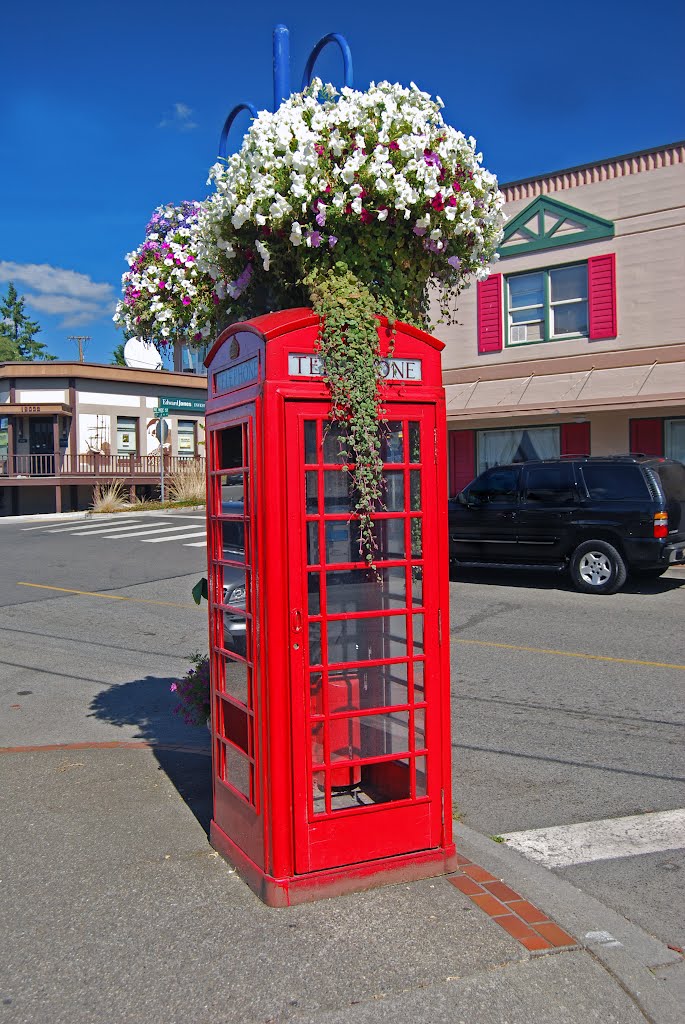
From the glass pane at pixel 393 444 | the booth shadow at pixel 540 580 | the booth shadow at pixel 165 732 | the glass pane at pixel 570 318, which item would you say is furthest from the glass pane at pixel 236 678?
the glass pane at pixel 570 318

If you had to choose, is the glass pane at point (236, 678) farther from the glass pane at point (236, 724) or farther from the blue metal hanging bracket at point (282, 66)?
the blue metal hanging bracket at point (282, 66)

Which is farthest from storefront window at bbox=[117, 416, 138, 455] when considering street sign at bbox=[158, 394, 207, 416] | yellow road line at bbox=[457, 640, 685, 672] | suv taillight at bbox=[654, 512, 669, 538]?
yellow road line at bbox=[457, 640, 685, 672]

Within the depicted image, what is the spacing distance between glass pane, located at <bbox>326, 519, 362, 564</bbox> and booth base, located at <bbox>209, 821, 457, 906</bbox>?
1355 millimetres

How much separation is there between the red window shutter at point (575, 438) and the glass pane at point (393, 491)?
648 inches

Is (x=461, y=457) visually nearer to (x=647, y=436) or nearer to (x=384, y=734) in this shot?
(x=647, y=436)

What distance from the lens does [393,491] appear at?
13.3ft

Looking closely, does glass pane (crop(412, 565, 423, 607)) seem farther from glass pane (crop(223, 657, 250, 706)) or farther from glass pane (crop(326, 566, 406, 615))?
glass pane (crop(223, 657, 250, 706))

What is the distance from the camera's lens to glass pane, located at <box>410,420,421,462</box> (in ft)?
13.3

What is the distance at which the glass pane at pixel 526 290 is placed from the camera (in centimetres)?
1995

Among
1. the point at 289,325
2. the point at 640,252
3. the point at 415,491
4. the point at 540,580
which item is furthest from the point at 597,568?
the point at 289,325

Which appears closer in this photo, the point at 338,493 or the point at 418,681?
the point at 338,493

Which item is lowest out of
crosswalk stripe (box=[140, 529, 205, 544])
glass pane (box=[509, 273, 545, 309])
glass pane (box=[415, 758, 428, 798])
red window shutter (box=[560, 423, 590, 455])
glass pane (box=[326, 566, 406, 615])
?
glass pane (box=[415, 758, 428, 798])

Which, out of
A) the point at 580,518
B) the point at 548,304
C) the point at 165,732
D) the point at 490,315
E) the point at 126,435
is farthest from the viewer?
the point at 126,435

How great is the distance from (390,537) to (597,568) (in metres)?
9.60
